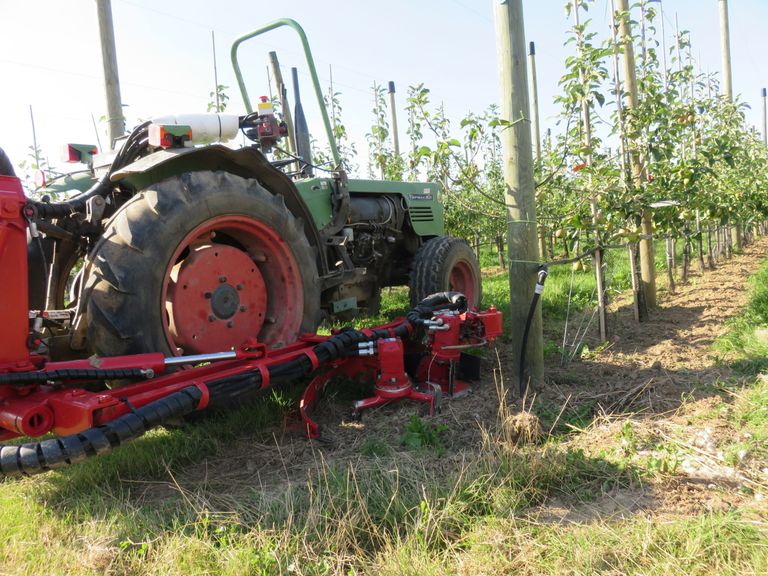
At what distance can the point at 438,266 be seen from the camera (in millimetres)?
5223

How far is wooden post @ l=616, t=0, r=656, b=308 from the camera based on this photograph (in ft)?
18.3

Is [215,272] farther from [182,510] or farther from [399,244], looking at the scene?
[399,244]

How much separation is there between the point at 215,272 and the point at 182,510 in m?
1.20

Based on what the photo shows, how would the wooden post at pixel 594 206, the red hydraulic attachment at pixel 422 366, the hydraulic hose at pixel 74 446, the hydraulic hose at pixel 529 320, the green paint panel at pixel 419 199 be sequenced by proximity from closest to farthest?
the hydraulic hose at pixel 74 446
the red hydraulic attachment at pixel 422 366
the hydraulic hose at pixel 529 320
the wooden post at pixel 594 206
the green paint panel at pixel 419 199

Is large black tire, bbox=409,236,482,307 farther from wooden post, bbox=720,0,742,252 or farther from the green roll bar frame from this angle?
wooden post, bbox=720,0,742,252

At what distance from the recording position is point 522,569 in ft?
6.20

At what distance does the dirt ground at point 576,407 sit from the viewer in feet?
7.58

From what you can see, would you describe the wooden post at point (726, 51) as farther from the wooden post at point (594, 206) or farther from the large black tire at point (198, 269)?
the large black tire at point (198, 269)

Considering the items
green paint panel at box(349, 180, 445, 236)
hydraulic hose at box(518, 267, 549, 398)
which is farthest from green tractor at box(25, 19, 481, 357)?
hydraulic hose at box(518, 267, 549, 398)

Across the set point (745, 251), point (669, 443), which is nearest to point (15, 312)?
point (669, 443)

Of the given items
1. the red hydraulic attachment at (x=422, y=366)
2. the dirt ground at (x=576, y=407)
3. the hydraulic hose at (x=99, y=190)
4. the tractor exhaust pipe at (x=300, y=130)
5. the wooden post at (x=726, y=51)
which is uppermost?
the wooden post at (x=726, y=51)

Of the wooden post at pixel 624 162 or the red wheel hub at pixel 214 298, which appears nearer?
the red wheel hub at pixel 214 298

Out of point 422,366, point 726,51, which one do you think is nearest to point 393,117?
point 726,51

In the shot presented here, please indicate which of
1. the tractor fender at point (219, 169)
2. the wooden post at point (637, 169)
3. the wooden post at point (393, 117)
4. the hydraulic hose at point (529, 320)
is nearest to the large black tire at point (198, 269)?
the tractor fender at point (219, 169)
